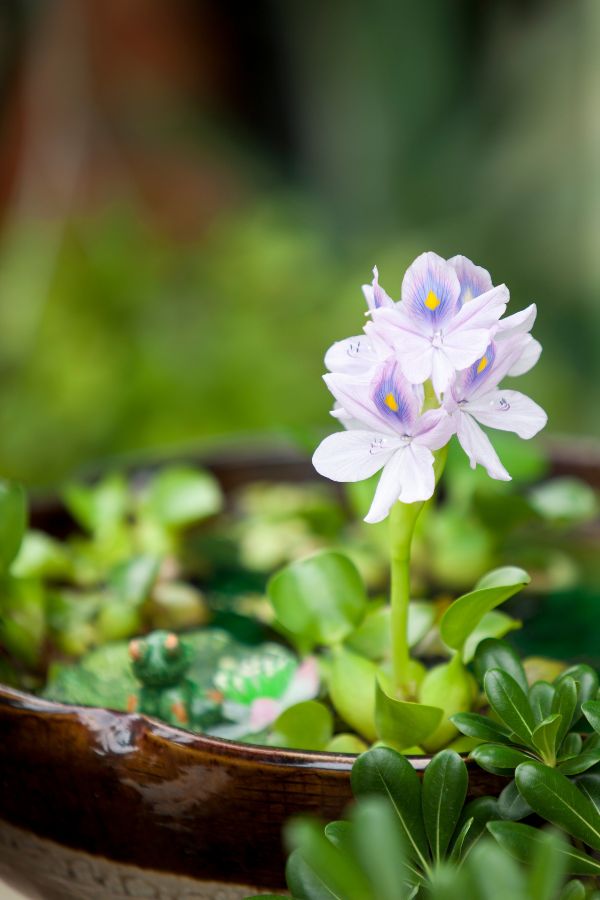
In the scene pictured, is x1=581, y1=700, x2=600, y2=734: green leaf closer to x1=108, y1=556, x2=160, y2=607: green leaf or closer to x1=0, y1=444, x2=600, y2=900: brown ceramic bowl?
x1=0, y1=444, x2=600, y2=900: brown ceramic bowl

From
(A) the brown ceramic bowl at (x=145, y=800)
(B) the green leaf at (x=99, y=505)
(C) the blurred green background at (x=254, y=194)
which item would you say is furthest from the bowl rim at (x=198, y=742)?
(C) the blurred green background at (x=254, y=194)

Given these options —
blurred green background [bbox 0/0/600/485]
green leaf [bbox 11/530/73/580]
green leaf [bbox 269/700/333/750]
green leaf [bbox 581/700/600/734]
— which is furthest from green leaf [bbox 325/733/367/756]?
blurred green background [bbox 0/0/600/485]

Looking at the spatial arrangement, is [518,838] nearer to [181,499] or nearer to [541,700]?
[541,700]

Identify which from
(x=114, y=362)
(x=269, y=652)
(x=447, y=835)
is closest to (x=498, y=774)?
(x=447, y=835)

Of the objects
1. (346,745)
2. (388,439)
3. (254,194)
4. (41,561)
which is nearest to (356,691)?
(346,745)

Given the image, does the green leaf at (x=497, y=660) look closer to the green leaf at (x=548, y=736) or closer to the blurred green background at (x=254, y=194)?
the green leaf at (x=548, y=736)

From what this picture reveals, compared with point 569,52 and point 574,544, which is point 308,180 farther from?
point 574,544

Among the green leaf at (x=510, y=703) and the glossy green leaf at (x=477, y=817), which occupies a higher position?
the green leaf at (x=510, y=703)
